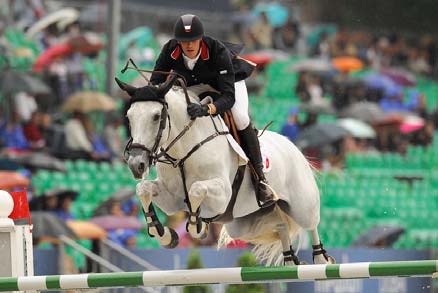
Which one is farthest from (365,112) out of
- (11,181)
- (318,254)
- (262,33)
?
(318,254)

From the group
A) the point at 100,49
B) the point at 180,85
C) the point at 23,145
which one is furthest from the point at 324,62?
the point at 180,85

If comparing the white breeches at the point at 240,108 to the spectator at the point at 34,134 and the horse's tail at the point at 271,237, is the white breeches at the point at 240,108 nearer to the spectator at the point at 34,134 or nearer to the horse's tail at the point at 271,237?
the horse's tail at the point at 271,237

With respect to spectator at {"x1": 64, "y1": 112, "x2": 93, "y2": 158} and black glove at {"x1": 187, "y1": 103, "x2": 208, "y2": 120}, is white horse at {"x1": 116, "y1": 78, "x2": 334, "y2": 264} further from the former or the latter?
spectator at {"x1": 64, "y1": 112, "x2": 93, "y2": 158}

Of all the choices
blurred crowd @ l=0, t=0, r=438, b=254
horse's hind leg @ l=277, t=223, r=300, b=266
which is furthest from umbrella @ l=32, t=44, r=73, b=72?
horse's hind leg @ l=277, t=223, r=300, b=266

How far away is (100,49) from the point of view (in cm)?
1927

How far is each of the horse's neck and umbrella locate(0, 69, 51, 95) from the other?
8.25 meters

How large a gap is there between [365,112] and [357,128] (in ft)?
3.70

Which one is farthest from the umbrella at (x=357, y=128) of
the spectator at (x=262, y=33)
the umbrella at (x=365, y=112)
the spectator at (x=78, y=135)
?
the spectator at (x=78, y=135)

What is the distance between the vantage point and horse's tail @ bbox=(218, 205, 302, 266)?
30.6 ft

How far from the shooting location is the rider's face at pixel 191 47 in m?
8.08

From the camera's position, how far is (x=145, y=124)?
24.9 feet

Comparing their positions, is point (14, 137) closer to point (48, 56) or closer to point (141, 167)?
point (48, 56)

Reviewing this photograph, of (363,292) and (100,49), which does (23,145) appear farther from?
(363,292)

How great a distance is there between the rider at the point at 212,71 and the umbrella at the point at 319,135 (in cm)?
848
